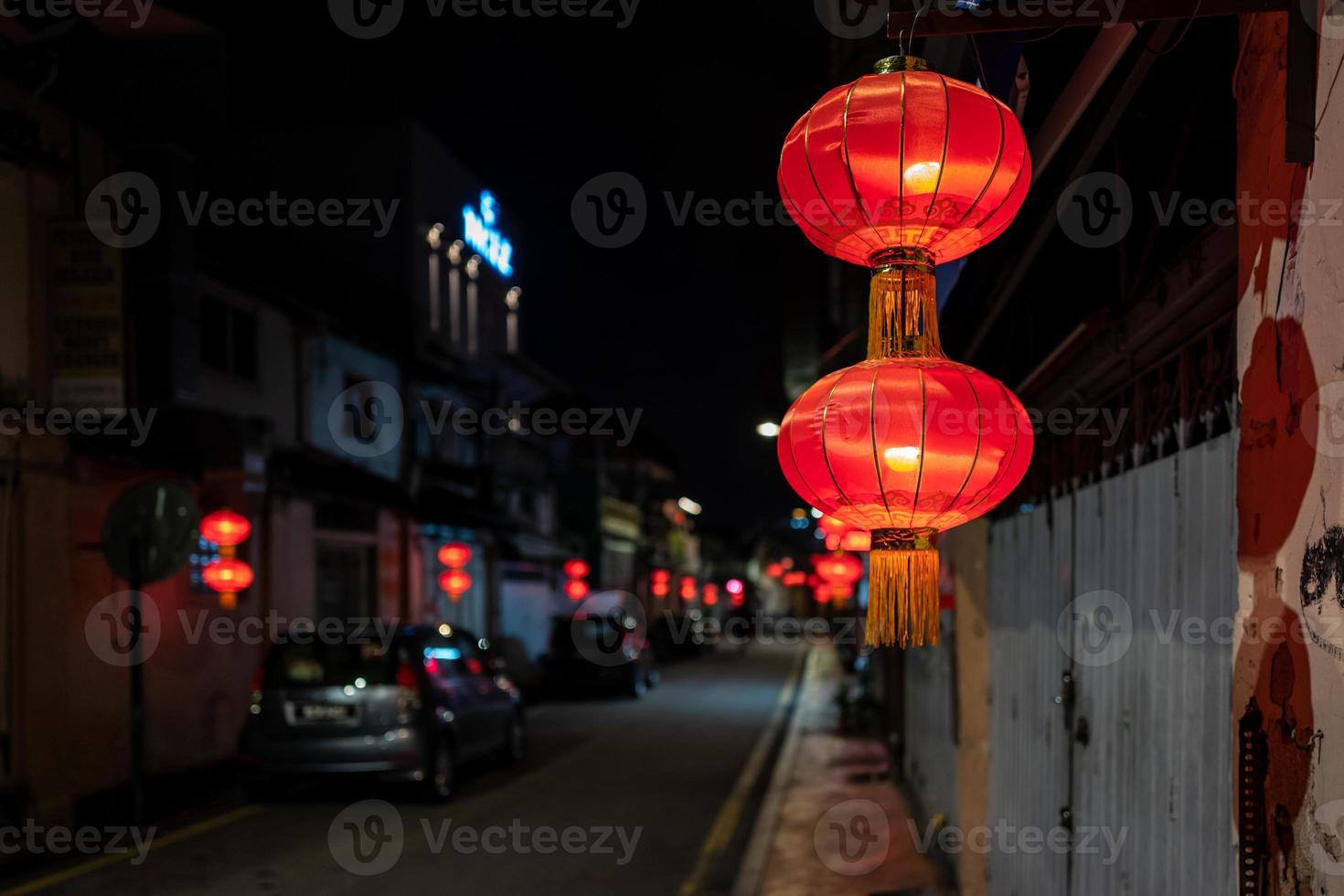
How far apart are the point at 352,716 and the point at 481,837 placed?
7.04 ft

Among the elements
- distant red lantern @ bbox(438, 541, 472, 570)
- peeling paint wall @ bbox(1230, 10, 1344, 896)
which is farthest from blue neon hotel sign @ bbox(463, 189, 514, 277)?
peeling paint wall @ bbox(1230, 10, 1344, 896)

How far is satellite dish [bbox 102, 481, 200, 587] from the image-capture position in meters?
10.1

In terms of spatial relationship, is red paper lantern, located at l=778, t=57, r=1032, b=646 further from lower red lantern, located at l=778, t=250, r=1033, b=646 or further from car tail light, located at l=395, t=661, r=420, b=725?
car tail light, located at l=395, t=661, r=420, b=725

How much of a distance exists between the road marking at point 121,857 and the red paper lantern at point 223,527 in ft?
10.3

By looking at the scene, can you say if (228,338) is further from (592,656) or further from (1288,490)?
(1288,490)

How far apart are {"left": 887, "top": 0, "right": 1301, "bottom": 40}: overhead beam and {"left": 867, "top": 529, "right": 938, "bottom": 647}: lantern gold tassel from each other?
1.54 m

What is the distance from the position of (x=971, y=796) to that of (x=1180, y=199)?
4.94 m

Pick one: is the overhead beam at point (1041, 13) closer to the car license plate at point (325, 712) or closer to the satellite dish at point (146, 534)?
the satellite dish at point (146, 534)

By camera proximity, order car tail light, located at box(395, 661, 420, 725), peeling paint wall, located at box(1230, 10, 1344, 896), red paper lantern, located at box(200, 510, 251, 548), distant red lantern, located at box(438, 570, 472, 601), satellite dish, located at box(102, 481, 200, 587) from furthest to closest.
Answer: distant red lantern, located at box(438, 570, 472, 601) → red paper lantern, located at box(200, 510, 251, 548) → car tail light, located at box(395, 661, 420, 725) → satellite dish, located at box(102, 481, 200, 587) → peeling paint wall, located at box(1230, 10, 1344, 896)

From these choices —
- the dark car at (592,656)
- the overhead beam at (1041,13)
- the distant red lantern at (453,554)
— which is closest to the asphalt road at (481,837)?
the distant red lantern at (453,554)

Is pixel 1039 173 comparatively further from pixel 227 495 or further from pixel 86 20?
pixel 227 495

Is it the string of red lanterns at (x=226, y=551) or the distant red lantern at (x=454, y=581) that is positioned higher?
the string of red lanterns at (x=226, y=551)

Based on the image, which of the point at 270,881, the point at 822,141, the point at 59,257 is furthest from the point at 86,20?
the point at 822,141

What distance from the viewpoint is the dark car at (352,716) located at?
38.1ft
